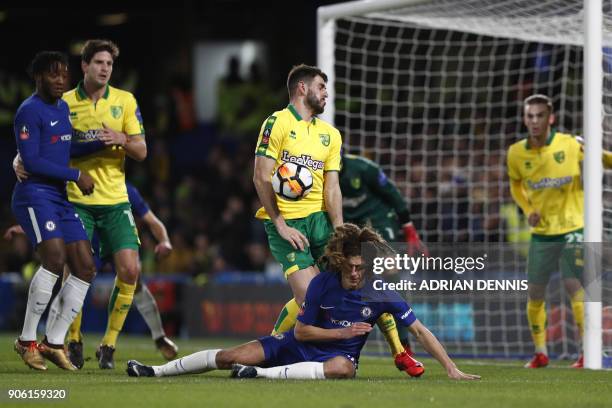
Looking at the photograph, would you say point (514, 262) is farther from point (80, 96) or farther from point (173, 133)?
point (173, 133)

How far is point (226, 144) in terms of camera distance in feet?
67.7

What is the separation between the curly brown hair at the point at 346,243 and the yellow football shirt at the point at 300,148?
0.84m

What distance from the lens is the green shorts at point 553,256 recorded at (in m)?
10.2

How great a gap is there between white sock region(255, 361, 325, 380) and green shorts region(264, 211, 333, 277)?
0.75 metres

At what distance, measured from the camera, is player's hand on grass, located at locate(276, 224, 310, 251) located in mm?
7871

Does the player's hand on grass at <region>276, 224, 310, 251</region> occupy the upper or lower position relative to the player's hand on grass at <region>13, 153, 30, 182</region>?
lower

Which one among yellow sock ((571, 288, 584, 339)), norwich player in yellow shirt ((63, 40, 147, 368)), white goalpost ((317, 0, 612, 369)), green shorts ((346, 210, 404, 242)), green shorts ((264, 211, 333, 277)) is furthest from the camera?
green shorts ((346, 210, 404, 242))

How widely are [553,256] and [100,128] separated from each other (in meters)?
3.89

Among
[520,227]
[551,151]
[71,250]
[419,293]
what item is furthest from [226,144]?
[71,250]

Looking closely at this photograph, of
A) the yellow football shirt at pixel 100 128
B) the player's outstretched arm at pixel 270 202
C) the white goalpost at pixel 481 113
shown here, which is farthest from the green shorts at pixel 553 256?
the yellow football shirt at pixel 100 128

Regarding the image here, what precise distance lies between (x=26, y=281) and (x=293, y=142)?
1022cm

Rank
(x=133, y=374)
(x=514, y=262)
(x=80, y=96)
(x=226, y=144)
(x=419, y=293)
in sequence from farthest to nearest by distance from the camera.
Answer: (x=226, y=144) < (x=514, y=262) < (x=419, y=293) < (x=80, y=96) < (x=133, y=374)

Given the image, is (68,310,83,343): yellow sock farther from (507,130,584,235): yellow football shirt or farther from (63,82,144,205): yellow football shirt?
(507,130,584,235): yellow football shirt

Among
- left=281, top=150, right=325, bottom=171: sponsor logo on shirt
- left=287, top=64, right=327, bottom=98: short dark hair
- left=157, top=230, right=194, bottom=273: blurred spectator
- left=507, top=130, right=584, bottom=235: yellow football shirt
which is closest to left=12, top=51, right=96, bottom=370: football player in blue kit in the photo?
left=281, top=150, right=325, bottom=171: sponsor logo on shirt
